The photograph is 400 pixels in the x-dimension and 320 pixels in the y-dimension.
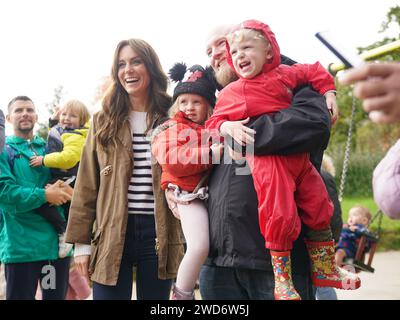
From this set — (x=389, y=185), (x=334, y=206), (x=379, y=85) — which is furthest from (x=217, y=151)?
(x=334, y=206)

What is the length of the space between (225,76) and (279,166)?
561mm

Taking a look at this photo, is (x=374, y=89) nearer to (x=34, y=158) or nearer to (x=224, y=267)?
(x=224, y=267)

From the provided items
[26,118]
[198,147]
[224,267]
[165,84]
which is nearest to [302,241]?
[224,267]

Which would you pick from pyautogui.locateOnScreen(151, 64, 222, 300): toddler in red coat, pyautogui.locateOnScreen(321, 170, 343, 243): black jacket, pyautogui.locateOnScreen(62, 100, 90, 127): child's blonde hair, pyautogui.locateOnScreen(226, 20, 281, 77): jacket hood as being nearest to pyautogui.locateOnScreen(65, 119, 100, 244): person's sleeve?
pyautogui.locateOnScreen(151, 64, 222, 300): toddler in red coat

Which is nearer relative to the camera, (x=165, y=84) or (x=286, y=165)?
(x=286, y=165)

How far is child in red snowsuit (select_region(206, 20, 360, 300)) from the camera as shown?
2072 mm

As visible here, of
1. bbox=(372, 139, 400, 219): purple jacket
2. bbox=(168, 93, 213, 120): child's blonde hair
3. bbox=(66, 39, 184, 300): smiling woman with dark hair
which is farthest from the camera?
bbox=(66, 39, 184, 300): smiling woman with dark hair

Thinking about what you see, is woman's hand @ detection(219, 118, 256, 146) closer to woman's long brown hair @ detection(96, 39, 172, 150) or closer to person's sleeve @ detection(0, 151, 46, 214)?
woman's long brown hair @ detection(96, 39, 172, 150)

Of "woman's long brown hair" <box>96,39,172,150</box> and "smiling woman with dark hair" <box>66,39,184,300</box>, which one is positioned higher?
"woman's long brown hair" <box>96,39,172,150</box>

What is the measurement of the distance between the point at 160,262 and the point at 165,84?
0.91m

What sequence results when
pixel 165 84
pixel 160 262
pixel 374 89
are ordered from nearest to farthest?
pixel 374 89 → pixel 160 262 → pixel 165 84

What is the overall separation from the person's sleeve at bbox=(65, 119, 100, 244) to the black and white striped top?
0.20 metres

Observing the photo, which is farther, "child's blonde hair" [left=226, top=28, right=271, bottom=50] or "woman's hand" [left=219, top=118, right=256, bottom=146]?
"child's blonde hair" [left=226, top=28, right=271, bottom=50]

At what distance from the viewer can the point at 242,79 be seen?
2260mm
